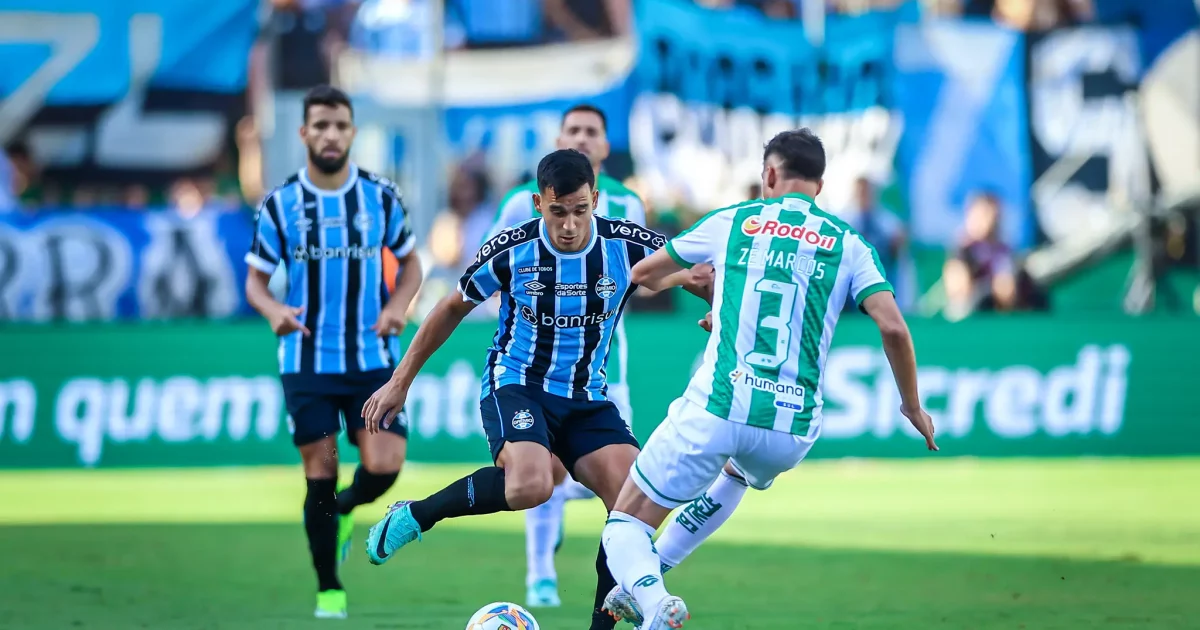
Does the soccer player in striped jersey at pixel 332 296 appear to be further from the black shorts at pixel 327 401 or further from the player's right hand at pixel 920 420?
the player's right hand at pixel 920 420

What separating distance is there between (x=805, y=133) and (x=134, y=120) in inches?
581

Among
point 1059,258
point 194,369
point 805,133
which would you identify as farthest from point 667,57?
point 805,133

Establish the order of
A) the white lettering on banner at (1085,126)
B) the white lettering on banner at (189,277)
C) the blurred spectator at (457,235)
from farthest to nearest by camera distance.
→ the white lettering on banner at (1085,126), the white lettering on banner at (189,277), the blurred spectator at (457,235)

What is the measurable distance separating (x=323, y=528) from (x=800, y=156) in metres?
3.02

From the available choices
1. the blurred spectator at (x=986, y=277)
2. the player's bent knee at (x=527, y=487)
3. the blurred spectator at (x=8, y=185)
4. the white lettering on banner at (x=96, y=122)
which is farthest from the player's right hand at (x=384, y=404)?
the blurred spectator at (x=8, y=185)

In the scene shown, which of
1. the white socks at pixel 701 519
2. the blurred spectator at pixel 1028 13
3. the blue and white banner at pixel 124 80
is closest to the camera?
the white socks at pixel 701 519

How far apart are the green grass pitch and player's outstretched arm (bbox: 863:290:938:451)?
149 centimetres

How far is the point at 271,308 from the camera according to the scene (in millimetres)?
7648

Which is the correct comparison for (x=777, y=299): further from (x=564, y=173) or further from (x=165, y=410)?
(x=165, y=410)

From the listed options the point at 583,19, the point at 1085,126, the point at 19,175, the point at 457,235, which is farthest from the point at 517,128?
the point at 1085,126

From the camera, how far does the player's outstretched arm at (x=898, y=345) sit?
18.3 ft

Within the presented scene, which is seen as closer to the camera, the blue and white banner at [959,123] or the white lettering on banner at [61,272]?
the white lettering on banner at [61,272]

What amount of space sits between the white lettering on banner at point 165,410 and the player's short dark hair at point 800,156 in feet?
30.1

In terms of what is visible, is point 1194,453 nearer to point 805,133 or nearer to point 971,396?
point 971,396
